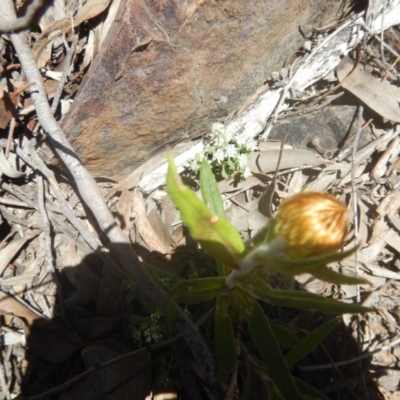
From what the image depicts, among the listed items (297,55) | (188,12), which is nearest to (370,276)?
(297,55)

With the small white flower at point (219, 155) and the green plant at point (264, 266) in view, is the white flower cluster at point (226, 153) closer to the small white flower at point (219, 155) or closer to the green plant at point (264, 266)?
the small white flower at point (219, 155)

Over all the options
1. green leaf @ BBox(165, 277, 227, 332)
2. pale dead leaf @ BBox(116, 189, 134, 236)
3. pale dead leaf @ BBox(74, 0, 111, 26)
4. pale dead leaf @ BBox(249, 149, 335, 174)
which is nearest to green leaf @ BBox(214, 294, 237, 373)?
green leaf @ BBox(165, 277, 227, 332)

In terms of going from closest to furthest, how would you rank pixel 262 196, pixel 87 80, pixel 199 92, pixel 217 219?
pixel 217 219
pixel 87 80
pixel 199 92
pixel 262 196

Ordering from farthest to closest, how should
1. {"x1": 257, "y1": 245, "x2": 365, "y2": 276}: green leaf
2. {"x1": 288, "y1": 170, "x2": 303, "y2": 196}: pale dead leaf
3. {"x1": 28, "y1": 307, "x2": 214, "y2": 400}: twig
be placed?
{"x1": 288, "y1": 170, "x2": 303, "y2": 196}: pale dead leaf, {"x1": 28, "y1": 307, "x2": 214, "y2": 400}: twig, {"x1": 257, "y1": 245, "x2": 365, "y2": 276}: green leaf

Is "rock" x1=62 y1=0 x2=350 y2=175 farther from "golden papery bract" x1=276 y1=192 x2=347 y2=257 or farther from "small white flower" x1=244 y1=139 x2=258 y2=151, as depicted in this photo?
"golden papery bract" x1=276 y1=192 x2=347 y2=257

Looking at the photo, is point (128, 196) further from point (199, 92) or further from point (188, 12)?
point (188, 12)

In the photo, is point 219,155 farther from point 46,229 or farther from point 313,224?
point 313,224
